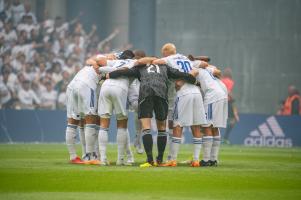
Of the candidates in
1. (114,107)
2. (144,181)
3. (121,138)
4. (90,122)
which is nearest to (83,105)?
(90,122)

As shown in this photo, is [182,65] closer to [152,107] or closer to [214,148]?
[152,107]

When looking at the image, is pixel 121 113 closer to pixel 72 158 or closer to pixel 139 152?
pixel 72 158

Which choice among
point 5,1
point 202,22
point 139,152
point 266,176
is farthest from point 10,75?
point 266,176

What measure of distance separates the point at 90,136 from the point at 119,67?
150 centimetres

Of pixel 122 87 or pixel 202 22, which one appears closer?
pixel 122 87

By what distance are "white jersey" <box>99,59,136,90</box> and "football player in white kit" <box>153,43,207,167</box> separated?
2.15 feet

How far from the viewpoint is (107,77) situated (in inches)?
754

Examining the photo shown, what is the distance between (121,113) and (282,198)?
17.4ft

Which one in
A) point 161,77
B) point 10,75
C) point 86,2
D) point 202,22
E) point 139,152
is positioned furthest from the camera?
point 86,2

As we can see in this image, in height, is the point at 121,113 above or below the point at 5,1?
below

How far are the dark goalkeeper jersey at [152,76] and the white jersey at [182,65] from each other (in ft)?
Answer: 0.40

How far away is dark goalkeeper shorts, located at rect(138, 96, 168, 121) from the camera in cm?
1862

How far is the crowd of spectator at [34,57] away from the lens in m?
31.8

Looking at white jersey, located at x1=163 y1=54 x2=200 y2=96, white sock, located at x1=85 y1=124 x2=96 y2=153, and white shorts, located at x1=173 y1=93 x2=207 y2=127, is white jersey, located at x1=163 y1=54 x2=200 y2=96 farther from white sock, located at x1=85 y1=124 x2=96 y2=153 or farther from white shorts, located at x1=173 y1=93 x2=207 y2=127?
white sock, located at x1=85 y1=124 x2=96 y2=153
